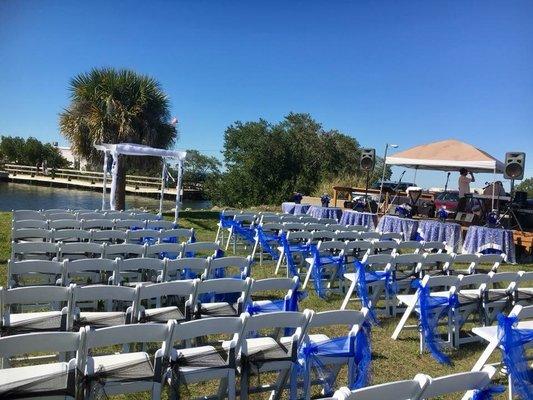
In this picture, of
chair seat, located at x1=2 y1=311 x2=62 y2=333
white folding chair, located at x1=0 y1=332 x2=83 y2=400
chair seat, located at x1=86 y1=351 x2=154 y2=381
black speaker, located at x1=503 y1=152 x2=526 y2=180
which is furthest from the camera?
black speaker, located at x1=503 y1=152 x2=526 y2=180

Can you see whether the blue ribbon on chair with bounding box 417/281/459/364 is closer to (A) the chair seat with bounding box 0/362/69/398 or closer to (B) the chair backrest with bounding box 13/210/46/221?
(A) the chair seat with bounding box 0/362/69/398

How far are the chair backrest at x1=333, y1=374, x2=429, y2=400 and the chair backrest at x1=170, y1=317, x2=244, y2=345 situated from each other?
1.08 metres

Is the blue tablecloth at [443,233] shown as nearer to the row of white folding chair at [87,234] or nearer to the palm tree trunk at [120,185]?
the row of white folding chair at [87,234]

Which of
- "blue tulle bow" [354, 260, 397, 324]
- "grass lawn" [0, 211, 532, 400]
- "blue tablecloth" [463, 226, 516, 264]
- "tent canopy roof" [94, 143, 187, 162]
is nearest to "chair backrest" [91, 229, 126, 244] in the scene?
"grass lawn" [0, 211, 532, 400]

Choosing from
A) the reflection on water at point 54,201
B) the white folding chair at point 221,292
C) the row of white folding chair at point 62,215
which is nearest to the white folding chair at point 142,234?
the row of white folding chair at point 62,215

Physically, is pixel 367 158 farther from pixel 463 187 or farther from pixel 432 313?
pixel 432 313

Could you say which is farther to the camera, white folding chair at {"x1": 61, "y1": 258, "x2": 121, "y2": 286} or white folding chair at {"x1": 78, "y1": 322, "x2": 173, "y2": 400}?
white folding chair at {"x1": 61, "y1": 258, "x2": 121, "y2": 286}

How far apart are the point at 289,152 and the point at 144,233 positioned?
65.8ft

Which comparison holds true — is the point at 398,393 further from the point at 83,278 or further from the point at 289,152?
the point at 289,152

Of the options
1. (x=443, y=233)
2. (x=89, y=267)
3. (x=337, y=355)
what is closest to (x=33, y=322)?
(x=89, y=267)

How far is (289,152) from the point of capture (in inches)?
1030

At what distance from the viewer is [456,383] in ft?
7.34

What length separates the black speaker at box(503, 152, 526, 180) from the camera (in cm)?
1090

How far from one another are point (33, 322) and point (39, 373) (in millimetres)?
948
